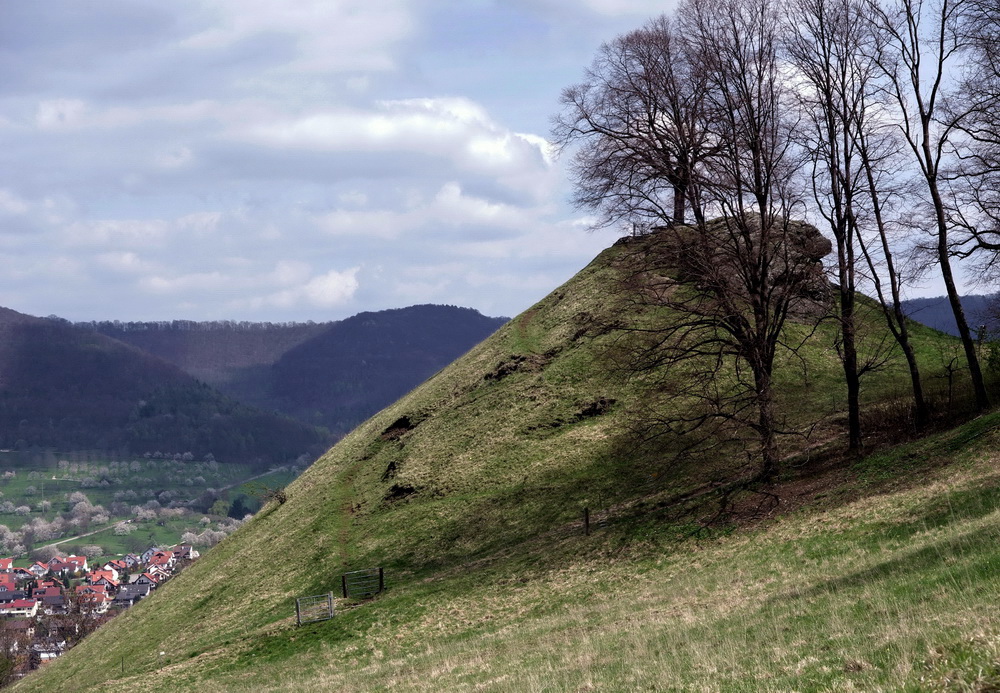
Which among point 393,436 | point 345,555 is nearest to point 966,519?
point 345,555

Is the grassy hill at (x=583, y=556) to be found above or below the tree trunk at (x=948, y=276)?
below

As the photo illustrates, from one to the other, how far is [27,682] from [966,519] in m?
51.3

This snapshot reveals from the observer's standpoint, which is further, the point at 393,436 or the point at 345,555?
the point at 393,436

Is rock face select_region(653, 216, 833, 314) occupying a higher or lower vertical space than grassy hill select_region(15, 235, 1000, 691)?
higher

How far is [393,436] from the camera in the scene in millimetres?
61812

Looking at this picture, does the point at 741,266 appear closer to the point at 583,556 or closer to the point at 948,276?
the point at 948,276

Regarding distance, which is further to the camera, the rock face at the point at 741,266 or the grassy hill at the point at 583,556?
the rock face at the point at 741,266

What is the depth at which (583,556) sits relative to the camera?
1385 inches

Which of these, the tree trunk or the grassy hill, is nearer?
the grassy hill

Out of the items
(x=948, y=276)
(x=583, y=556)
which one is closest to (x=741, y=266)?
(x=948, y=276)

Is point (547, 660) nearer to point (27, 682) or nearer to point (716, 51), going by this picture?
point (716, 51)

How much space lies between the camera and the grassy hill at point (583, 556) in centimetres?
1606

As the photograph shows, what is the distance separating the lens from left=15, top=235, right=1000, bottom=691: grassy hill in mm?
16062

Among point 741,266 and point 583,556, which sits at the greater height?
point 741,266
